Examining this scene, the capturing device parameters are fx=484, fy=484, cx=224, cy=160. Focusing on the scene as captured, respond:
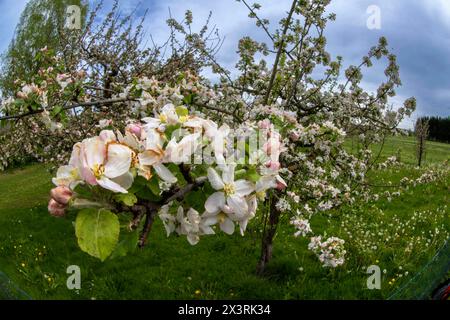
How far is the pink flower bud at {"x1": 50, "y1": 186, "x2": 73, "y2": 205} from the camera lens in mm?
1479

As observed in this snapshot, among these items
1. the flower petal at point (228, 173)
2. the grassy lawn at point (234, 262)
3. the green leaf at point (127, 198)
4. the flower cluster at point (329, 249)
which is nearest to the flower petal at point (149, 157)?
the green leaf at point (127, 198)

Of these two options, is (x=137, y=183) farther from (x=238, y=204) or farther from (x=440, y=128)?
(x=440, y=128)

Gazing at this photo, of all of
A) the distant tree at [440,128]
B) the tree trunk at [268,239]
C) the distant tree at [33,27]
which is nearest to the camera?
the tree trunk at [268,239]

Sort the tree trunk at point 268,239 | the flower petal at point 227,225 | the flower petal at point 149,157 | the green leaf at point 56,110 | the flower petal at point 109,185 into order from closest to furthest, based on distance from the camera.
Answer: the flower petal at point 109,185
the flower petal at point 149,157
the flower petal at point 227,225
the green leaf at point 56,110
the tree trunk at point 268,239

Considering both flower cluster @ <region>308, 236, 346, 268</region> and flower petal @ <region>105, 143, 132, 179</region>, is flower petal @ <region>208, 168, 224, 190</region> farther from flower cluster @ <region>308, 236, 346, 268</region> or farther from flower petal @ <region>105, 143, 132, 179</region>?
flower cluster @ <region>308, 236, 346, 268</region>

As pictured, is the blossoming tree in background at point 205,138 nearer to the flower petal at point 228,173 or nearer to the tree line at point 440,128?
the flower petal at point 228,173

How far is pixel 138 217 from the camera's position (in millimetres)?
1706

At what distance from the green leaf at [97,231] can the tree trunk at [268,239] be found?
3955mm

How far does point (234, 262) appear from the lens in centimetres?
636

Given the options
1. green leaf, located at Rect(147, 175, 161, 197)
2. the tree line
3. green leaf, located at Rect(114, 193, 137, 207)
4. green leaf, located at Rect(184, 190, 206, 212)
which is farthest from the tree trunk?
the tree line

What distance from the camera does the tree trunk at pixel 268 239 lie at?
5387 millimetres

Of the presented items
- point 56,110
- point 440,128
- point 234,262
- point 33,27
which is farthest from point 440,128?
point 56,110

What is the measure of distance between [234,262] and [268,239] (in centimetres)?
92
